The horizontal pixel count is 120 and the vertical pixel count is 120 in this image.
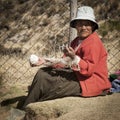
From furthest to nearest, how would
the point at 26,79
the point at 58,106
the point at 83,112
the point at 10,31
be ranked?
1. the point at 10,31
2. the point at 26,79
3. the point at 58,106
4. the point at 83,112

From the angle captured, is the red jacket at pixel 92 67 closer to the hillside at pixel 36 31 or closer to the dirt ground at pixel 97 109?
the dirt ground at pixel 97 109

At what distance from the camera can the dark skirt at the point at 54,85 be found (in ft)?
16.9

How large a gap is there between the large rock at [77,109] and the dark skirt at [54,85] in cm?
13

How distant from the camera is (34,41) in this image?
10164 millimetres

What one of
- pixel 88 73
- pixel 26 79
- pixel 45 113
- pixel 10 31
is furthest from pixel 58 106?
pixel 10 31

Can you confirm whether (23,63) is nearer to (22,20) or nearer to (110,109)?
(22,20)

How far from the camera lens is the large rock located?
447cm

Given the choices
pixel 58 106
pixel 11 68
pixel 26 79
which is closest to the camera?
pixel 58 106

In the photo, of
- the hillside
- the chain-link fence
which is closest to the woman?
the hillside

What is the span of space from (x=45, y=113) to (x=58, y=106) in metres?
0.20

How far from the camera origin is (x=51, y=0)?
1158 cm

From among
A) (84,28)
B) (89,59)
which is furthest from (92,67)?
(84,28)

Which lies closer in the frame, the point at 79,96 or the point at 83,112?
the point at 83,112

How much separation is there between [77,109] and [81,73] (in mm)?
484
